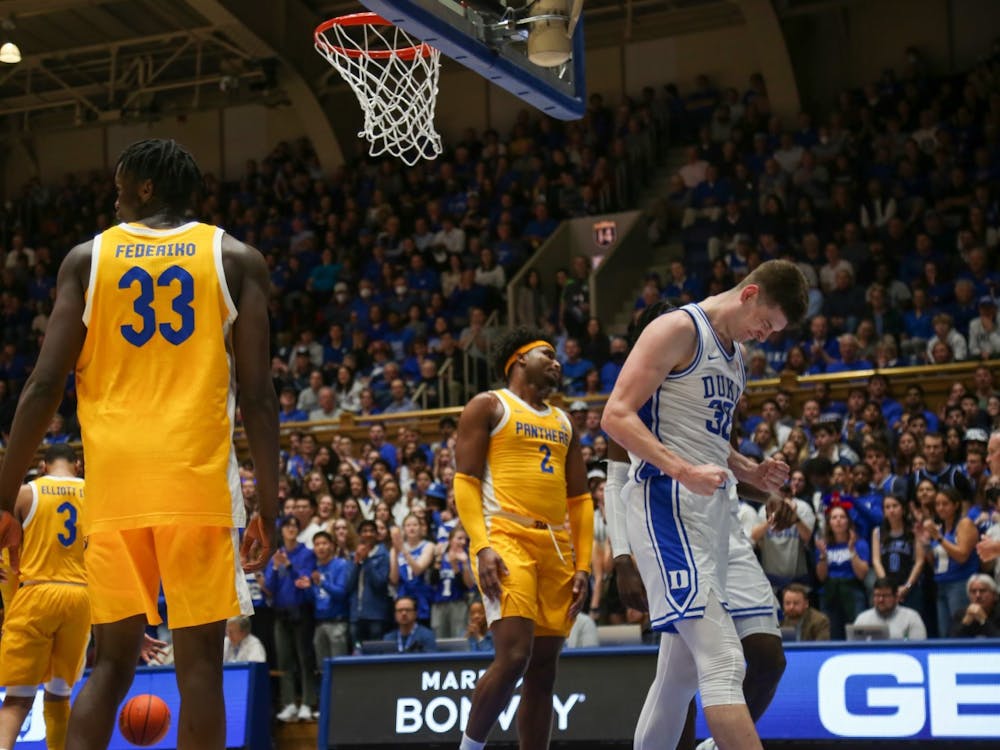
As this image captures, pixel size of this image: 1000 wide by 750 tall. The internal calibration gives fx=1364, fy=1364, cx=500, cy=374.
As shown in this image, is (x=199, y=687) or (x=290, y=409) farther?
(x=290, y=409)

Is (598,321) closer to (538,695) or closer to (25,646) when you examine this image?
(25,646)

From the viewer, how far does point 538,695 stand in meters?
6.78

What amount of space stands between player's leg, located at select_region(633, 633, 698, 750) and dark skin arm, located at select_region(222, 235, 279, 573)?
1821 mm

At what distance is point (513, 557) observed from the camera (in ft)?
22.8

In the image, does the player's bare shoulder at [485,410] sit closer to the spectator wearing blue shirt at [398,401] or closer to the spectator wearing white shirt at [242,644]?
the spectator wearing white shirt at [242,644]

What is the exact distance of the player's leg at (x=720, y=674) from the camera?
4.84m

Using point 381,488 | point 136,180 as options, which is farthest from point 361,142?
point 136,180

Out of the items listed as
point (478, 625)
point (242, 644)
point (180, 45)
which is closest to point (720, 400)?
point (478, 625)

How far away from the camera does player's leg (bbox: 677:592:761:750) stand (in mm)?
4840

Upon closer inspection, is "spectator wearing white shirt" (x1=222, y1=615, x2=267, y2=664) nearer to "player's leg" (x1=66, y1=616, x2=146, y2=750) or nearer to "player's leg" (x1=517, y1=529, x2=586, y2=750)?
"player's leg" (x1=517, y1=529, x2=586, y2=750)

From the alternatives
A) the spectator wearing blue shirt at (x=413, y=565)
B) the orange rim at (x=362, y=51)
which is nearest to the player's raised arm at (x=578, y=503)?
the orange rim at (x=362, y=51)

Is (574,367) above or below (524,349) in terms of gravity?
above

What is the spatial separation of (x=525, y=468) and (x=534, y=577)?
23.5 inches

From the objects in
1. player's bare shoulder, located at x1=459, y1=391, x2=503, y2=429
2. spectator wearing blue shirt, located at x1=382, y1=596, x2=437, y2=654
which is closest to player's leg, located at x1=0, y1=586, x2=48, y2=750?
player's bare shoulder, located at x1=459, y1=391, x2=503, y2=429
